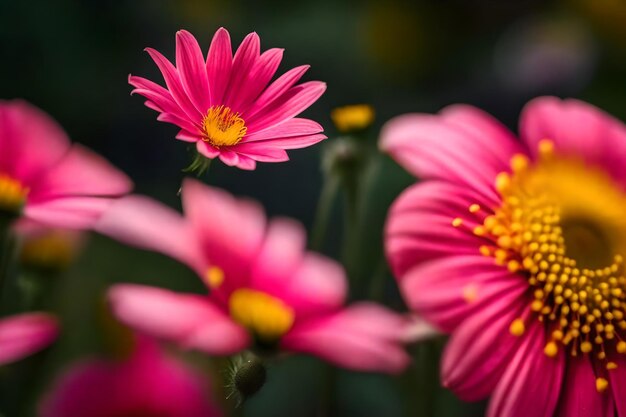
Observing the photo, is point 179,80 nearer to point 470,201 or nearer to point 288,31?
point 470,201

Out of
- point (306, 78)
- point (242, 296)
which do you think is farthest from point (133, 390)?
point (306, 78)

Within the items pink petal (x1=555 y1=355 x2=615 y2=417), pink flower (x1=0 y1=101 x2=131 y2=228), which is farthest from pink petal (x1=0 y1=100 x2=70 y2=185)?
pink petal (x1=555 y1=355 x2=615 y2=417)

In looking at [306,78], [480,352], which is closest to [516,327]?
[480,352]

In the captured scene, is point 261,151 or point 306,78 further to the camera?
point 306,78

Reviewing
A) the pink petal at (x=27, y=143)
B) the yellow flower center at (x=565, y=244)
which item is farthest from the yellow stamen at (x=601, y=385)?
the pink petal at (x=27, y=143)

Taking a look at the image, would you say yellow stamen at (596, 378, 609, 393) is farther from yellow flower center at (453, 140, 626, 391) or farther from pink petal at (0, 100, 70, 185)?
pink petal at (0, 100, 70, 185)

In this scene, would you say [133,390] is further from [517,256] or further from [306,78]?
[306,78]
